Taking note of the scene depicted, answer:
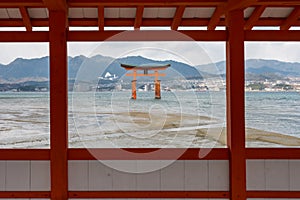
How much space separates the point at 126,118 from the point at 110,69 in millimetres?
3695

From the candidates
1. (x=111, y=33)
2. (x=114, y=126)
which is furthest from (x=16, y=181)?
(x=114, y=126)

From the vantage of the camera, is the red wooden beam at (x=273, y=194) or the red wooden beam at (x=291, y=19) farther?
the red wooden beam at (x=291, y=19)

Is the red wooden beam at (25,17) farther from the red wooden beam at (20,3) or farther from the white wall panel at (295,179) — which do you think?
the white wall panel at (295,179)

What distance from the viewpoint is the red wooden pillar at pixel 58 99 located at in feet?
8.73

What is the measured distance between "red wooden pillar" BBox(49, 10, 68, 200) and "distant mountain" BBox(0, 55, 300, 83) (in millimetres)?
408

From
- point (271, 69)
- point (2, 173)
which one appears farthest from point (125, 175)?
point (271, 69)

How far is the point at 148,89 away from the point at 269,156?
318 cm

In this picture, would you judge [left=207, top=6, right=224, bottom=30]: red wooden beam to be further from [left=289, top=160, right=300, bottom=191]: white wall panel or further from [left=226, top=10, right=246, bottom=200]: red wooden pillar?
[left=289, top=160, right=300, bottom=191]: white wall panel

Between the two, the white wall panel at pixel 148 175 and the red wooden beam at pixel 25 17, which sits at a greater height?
the red wooden beam at pixel 25 17

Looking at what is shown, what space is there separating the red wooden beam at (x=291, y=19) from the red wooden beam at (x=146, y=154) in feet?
4.78

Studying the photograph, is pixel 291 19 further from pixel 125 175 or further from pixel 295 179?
pixel 125 175

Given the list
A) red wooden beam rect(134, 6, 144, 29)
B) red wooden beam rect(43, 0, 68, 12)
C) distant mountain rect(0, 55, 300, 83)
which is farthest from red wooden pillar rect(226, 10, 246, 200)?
red wooden beam rect(43, 0, 68, 12)

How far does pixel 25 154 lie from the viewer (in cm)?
273

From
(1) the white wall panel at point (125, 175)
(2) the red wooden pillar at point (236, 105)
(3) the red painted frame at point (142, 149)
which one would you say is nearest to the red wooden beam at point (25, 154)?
(3) the red painted frame at point (142, 149)
